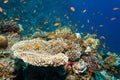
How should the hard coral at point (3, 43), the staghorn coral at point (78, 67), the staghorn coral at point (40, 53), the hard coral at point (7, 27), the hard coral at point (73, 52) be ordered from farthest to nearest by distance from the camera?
1. the hard coral at point (7, 27)
2. the hard coral at point (3, 43)
3. the hard coral at point (73, 52)
4. the staghorn coral at point (78, 67)
5. the staghorn coral at point (40, 53)

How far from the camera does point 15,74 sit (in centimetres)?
583

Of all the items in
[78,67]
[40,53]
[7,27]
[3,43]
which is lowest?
[78,67]

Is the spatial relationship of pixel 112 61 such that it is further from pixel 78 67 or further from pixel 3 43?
pixel 3 43

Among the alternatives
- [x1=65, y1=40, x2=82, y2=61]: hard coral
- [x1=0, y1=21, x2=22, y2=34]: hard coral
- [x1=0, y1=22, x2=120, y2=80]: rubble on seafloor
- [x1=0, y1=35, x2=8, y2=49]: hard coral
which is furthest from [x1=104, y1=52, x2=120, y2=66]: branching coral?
[x1=0, y1=21, x2=22, y2=34]: hard coral

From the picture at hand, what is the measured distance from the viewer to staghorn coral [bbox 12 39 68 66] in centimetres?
479

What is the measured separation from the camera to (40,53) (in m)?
5.64

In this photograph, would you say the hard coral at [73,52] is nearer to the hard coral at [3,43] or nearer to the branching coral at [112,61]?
the hard coral at [3,43]

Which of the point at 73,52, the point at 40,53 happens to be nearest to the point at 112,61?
the point at 73,52

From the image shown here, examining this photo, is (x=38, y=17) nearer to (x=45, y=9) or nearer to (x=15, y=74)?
(x=45, y=9)

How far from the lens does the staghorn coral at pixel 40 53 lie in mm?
4785

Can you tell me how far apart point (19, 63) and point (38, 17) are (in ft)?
82.6

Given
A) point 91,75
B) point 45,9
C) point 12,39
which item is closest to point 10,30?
point 12,39

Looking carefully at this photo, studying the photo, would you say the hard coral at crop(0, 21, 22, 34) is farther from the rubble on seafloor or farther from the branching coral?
the branching coral

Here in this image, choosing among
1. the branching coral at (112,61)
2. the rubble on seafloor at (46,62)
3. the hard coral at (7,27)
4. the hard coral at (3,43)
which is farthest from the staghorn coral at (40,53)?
the hard coral at (7,27)
